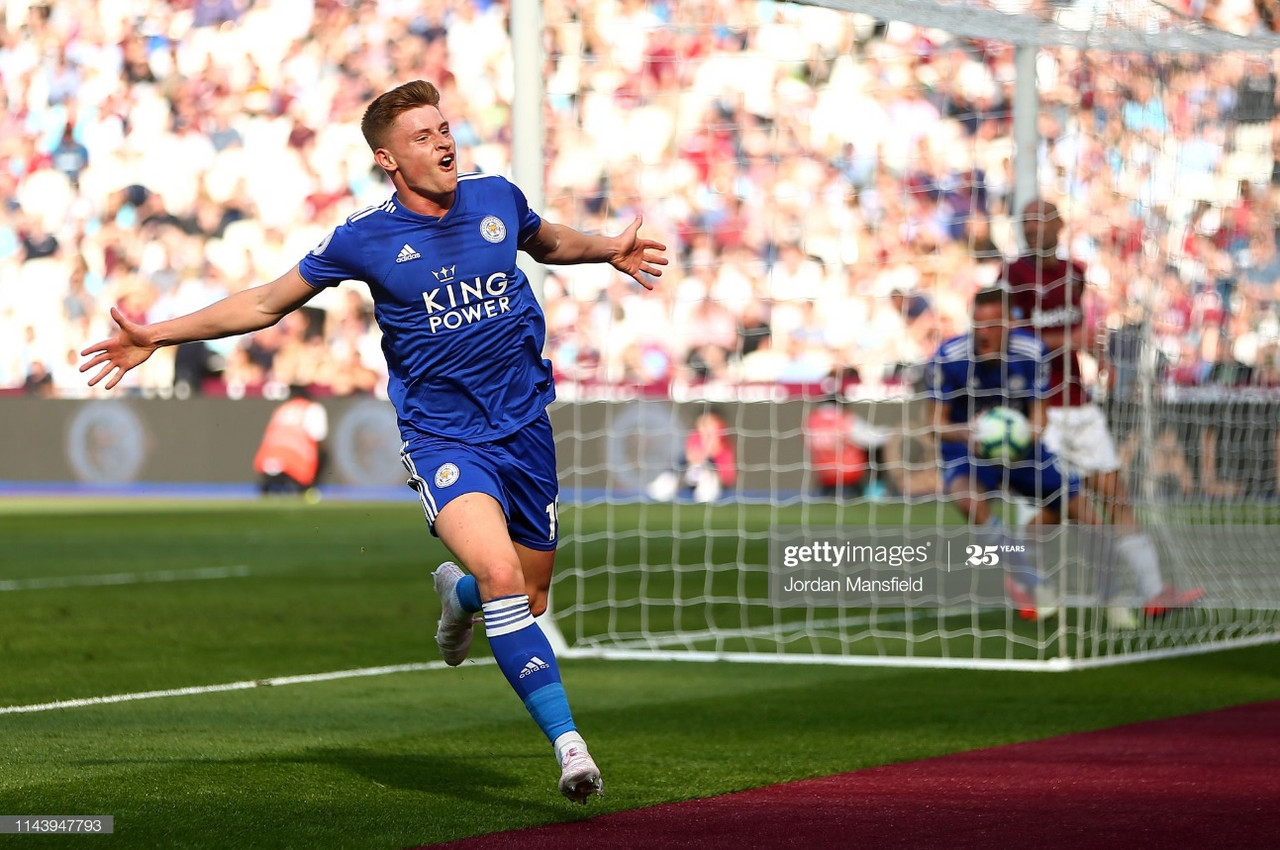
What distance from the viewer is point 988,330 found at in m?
9.22

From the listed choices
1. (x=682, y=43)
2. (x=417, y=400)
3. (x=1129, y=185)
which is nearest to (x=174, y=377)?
(x=682, y=43)

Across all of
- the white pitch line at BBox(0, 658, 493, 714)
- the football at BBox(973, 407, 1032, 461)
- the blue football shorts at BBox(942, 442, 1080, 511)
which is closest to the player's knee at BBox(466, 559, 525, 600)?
the white pitch line at BBox(0, 658, 493, 714)

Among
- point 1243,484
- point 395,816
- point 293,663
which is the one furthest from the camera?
point 1243,484

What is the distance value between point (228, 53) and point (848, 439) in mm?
10378

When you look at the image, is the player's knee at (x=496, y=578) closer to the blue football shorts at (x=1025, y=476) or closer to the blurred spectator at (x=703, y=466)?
the blue football shorts at (x=1025, y=476)

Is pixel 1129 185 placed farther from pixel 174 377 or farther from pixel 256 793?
pixel 174 377

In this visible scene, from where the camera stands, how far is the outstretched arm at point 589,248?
202 inches

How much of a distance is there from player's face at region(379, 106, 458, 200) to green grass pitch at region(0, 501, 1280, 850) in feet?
5.30

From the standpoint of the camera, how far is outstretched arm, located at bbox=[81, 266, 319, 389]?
4.62 meters

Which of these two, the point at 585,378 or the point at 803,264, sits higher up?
the point at 803,264

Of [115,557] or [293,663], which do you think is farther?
[115,557]

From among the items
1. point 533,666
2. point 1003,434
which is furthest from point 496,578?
point 1003,434

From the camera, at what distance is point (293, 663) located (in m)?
7.87

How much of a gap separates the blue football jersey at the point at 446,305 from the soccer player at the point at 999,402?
452 cm
